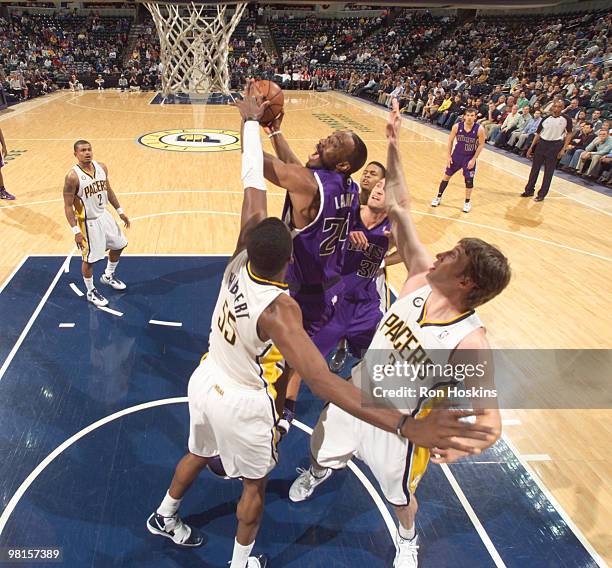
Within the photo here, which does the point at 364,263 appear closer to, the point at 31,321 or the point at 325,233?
the point at 325,233

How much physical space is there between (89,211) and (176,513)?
3319 millimetres

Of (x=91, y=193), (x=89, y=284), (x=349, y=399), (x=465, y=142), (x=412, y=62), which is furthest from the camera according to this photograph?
(x=412, y=62)

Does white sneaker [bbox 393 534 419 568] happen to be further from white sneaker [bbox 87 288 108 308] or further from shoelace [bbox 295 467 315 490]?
white sneaker [bbox 87 288 108 308]

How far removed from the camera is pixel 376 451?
245 cm

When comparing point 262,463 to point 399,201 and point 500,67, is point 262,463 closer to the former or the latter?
point 399,201

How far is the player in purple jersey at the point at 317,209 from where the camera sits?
292 centimetres

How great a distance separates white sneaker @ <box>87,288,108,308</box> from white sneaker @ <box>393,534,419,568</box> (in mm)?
3784

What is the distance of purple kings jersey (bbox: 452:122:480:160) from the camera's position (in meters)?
8.32

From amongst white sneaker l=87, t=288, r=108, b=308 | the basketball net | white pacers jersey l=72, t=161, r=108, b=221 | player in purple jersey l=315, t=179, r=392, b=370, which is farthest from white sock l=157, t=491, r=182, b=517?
the basketball net

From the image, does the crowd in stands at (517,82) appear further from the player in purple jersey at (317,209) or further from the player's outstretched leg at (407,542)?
the player's outstretched leg at (407,542)

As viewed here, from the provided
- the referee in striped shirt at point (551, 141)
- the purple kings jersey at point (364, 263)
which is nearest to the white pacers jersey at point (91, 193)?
the purple kings jersey at point (364, 263)

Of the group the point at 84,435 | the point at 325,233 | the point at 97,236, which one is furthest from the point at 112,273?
the point at 325,233

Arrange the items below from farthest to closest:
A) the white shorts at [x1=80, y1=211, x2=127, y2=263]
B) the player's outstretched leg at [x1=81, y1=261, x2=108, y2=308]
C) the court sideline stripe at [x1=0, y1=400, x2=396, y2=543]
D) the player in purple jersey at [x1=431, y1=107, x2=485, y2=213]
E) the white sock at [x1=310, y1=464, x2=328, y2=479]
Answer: the player in purple jersey at [x1=431, y1=107, x2=485, y2=213]
the player's outstretched leg at [x1=81, y1=261, x2=108, y2=308]
the white shorts at [x1=80, y1=211, x2=127, y2=263]
the white sock at [x1=310, y1=464, x2=328, y2=479]
the court sideline stripe at [x1=0, y1=400, x2=396, y2=543]

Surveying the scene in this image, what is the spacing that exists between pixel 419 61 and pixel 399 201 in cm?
2496
